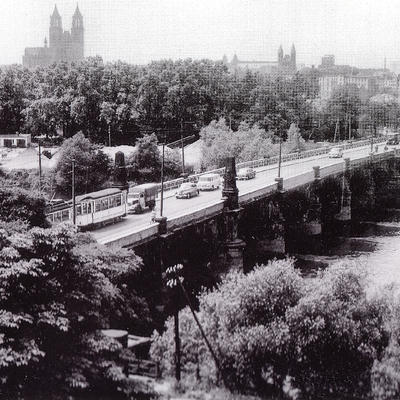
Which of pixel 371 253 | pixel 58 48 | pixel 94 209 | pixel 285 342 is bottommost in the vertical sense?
pixel 371 253

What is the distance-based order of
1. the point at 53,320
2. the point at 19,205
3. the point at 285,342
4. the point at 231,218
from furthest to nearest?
the point at 231,218 < the point at 19,205 < the point at 285,342 < the point at 53,320

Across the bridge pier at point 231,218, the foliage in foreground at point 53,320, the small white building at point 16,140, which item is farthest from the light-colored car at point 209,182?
the small white building at point 16,140

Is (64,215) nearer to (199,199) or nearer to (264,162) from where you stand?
(199,199)

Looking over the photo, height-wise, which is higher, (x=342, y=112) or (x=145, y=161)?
(x=342, y=112)

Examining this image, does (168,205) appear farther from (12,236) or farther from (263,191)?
(12,236)

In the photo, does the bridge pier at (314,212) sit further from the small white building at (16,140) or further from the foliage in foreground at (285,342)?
the small white building at (16,140)

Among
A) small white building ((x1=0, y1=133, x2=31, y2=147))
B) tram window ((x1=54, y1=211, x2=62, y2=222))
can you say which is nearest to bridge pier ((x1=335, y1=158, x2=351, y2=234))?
tram window ((x1=54, y1=211, x2=62, y2=222))

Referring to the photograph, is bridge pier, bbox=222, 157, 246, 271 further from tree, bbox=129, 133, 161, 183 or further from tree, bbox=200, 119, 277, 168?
tree, bbox=200, 119, 277, 168

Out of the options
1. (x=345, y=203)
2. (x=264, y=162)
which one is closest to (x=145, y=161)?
(x=264, y=162)
